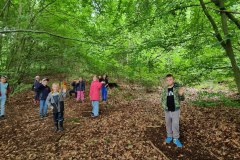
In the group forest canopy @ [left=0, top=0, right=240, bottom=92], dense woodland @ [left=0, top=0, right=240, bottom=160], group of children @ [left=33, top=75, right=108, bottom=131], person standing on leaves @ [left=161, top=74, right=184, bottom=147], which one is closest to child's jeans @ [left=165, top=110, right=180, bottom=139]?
person standing on leaves @ [left=161, top=74, right=184, bottom=147]

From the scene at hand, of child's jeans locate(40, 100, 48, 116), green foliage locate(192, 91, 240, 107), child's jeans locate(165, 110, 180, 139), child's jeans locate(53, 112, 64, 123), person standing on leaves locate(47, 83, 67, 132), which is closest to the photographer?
child's jeans locate(165, 110, 180, 139)

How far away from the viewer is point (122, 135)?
→ 6.91 meters

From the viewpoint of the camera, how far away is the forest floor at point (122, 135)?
5668 mm

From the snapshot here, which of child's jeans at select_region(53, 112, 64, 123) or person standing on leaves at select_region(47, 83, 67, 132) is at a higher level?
person standing on leaves at select_region(47, 83, 67, 132)

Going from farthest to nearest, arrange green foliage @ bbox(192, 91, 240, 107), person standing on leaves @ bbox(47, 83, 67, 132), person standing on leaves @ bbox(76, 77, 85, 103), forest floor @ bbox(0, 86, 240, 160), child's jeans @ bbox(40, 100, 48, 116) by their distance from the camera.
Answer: person standing on leaves @ bbox(76, 77, 85, 103)
child's jeans @ bbox(40, 100, 48, 116)
person standing on leaves @ bbox(47, 83, 67, 132)
green foliage @ bbox(192, 91, 240, 107)
forest floor @ bbox(0, 86, 240, 160)

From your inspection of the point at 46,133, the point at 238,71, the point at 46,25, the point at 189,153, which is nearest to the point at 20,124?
the point at 46,133

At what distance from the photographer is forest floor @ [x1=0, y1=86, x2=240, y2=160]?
18.6 ft

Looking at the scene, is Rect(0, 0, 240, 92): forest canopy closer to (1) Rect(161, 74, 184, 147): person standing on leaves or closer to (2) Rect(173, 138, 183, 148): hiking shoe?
(1) Rect(161, 74, 184, 147): person standing on leaves

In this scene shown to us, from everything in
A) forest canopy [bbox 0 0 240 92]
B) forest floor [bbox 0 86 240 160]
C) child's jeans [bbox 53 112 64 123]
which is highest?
forest canopy [bbox 0 0 240 92]

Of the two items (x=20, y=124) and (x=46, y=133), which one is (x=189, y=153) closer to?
(x=46, y=133)

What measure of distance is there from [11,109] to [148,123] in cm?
821

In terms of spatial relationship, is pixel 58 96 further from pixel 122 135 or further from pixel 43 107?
pixel 122 135

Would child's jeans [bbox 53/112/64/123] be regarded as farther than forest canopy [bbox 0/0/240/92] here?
Yes

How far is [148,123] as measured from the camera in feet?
25.6
